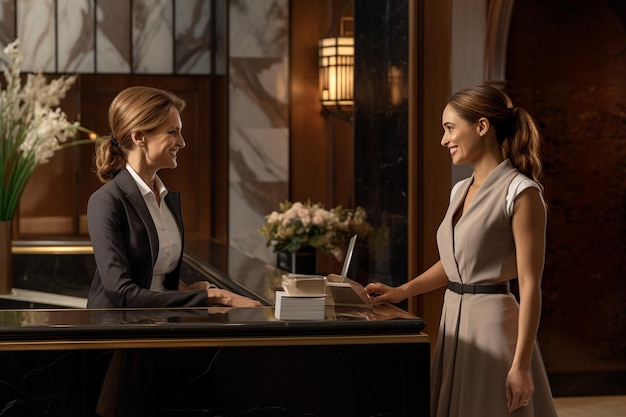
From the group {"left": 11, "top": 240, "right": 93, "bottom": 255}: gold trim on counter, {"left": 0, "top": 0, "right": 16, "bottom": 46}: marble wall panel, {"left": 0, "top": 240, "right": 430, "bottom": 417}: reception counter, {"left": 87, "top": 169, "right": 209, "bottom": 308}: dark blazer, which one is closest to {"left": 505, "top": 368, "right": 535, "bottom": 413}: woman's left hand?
{"left": 0, "top": 240, "right": 430, "bottom": 417}: reception counter

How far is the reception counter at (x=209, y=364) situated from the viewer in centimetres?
267

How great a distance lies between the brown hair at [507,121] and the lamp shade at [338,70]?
503 centimetres

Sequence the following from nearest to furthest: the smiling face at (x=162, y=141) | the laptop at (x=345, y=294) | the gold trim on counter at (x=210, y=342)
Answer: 1. the gold trim on counter at (x=210, y=342)
2. the laptop at (x=345, y=294)
3. the smiling face at (x=162, y=141)

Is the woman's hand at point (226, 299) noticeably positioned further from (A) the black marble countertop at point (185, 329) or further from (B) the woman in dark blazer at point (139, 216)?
(A) the black marble countertop at point (185, 329)

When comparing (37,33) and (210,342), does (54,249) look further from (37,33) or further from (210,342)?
(210,342)

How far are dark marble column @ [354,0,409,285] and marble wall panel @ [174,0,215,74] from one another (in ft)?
13.2

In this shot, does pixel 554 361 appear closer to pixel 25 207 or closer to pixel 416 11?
pixel 416 11

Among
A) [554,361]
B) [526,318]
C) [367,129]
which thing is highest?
[367,129]

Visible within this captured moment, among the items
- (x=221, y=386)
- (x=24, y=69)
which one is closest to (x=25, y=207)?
(x=24, y=69)

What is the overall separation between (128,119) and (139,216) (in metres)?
0.34

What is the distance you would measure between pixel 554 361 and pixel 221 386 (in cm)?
396

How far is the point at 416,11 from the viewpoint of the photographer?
5.23 metres

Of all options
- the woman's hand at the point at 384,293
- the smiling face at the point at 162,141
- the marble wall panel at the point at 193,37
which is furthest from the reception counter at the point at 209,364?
the marble wall panel at the point at 193,37

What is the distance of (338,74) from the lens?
8.21 metres
